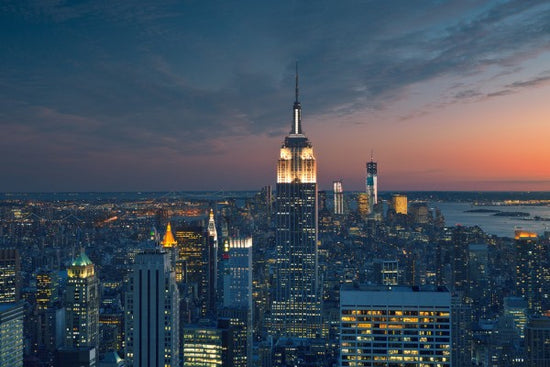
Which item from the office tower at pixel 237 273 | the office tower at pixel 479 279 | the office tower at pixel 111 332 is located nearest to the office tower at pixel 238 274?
the office tower at pixel 237 273

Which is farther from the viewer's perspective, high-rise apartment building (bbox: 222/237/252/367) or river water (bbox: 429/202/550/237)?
river water (bbox: 429/202/550/237)

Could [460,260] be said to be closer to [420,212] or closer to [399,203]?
[420,212]

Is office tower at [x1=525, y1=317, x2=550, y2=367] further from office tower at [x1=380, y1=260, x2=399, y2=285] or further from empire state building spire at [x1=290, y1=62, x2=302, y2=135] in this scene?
empire state building spire at [x1=290, y1=62, x2=302, y2=135]

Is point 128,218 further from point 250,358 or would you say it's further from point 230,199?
point 230,199

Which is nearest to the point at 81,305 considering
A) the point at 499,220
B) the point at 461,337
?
the point at 461,337

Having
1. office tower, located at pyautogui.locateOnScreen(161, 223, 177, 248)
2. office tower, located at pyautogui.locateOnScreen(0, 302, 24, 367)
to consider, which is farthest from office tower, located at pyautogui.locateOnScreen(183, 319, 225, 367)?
office tower, located at pyautogui.locateOnScreen(161, 223, 177, 248)

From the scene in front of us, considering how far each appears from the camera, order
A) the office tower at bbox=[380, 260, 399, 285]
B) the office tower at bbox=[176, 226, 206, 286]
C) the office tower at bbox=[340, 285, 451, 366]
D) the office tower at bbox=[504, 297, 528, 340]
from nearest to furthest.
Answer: the office tower at bbox=[340, 285, 451, 366] < the office tower at bbox=[504, 297, 528, 340] < the office tower at bbox=[380, 260, 399, 285] < the office tower at bbox=[176, 226, 206, 286]

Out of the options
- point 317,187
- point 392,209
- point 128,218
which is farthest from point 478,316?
point 392,209
